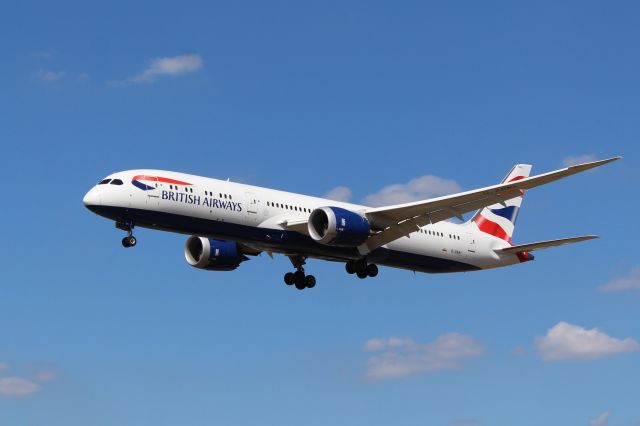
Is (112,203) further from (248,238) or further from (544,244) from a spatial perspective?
(544,244)

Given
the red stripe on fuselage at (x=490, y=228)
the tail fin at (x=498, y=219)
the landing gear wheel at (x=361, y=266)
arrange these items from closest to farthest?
1. the landing gear wheel at (x=361, y=266)
2. the red stripe on fuselage at (x=490, y=228)
3. the tail fin at (x=498, y=219)

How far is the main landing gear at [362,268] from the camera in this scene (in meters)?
54.7

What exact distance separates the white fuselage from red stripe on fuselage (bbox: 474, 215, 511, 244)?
12.1 ft

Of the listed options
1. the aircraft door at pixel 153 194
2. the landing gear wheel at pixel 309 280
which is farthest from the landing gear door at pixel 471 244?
the aircraft door at pixel 153 194

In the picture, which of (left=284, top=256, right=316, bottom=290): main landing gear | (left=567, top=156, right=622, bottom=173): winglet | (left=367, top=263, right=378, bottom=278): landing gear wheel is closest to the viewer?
(left=567, top=156, right=622, bottom=173): winglet

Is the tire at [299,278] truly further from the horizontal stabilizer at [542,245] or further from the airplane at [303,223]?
the horizontal stabilizer at [542,245]

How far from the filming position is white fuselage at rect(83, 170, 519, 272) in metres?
48.3

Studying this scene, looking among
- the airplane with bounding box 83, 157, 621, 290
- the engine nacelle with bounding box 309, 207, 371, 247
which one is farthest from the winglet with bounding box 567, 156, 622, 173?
Answer: the engine nacelle with bounding box 309, 207, 371, 247

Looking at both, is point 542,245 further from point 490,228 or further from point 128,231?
point 128,231

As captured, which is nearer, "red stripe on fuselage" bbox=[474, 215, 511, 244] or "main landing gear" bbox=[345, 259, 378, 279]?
"main landing gear" bbox=[345, 259, 378, 279]

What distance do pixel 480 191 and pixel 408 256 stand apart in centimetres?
812

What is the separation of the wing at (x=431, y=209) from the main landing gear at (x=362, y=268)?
1150mm

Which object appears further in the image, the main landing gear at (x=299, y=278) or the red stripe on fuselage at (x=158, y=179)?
the main landing gear at (x=299, y=278)

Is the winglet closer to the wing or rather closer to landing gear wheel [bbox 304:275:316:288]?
the wing
